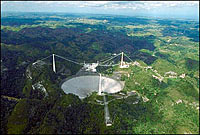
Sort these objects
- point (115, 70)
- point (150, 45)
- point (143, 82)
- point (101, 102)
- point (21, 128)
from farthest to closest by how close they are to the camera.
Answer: point (150, 45)
point (115, 70)
point (143, 82)
point (101, 102)
point (21, 128)

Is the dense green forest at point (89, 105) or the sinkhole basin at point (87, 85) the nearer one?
the dense green forest at point (89, 105)

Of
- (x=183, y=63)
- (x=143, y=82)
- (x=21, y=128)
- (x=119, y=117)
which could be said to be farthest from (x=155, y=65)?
(x=21, y=128)

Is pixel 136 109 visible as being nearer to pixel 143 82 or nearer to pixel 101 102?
pixel 101 102

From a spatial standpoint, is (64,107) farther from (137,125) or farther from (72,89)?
(137,125)

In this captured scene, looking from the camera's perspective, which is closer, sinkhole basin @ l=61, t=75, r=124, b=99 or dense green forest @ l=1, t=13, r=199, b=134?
dense green forest @ l=1, t=13, r=199, b=134

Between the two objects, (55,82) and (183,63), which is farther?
(183,63)

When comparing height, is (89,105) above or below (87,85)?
below

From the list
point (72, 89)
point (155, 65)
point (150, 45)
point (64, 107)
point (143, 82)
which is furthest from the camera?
point (150, 45)

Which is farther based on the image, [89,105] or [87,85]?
[87,85]
